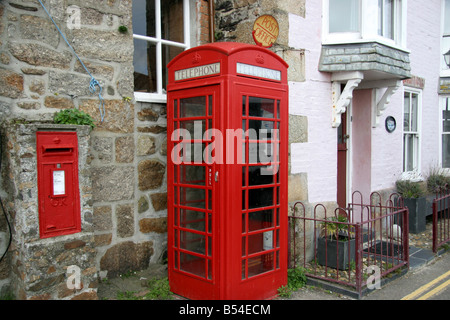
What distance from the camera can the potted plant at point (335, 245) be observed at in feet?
16.6

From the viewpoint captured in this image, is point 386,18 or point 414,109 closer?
point 386,18

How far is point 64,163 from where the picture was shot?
3.61 metres

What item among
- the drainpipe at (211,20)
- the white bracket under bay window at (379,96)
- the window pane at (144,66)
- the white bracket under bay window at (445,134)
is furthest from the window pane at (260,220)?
the white bracket under bay window at (445,134)

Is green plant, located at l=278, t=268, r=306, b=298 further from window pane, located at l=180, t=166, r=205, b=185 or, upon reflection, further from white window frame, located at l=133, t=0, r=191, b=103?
white window frame, located at l=133, t=0, r=191, b=103

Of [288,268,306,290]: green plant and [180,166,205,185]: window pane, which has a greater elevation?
[180,166,205,185]: window pane

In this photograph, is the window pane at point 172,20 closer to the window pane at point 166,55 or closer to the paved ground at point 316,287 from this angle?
the window pane at point 166,55

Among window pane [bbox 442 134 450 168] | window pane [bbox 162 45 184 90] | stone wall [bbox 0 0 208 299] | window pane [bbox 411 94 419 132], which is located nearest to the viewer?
stone wall [bbox 0 0 208 299]

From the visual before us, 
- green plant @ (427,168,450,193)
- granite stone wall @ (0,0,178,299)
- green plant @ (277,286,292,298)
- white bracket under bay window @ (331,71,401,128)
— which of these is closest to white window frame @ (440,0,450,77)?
green plant @ (427,168,450,193)

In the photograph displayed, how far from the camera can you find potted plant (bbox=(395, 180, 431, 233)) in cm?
751

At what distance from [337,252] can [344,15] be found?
151 inches

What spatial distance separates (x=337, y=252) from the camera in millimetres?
4922

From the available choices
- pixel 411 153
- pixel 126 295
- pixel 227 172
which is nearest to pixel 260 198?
pixel 227 172

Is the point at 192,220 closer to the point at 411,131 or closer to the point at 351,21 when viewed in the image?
the point at 351,21

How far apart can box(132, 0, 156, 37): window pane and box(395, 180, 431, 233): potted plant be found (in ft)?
18.8
